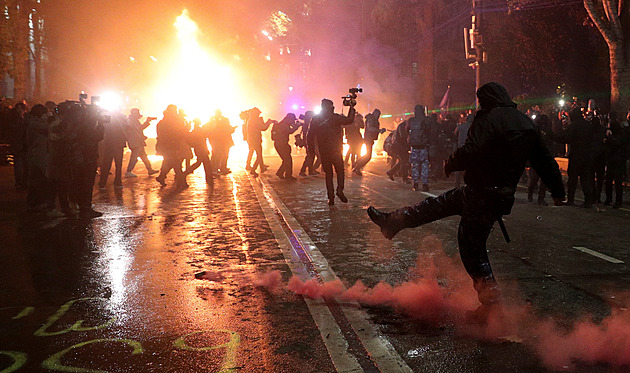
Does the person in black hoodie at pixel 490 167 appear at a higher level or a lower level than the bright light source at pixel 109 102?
lower

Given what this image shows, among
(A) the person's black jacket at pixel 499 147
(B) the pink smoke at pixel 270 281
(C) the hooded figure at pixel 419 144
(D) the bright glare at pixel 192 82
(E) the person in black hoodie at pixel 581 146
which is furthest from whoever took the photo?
(D) the bright glare at pixel 192 82

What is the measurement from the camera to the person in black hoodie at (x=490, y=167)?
442 cm

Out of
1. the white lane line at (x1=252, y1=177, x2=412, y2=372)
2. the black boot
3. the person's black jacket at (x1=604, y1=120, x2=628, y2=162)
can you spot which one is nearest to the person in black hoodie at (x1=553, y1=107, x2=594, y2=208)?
the person's black jacket at (x1=604, y1=120, x2=628, y2=162)

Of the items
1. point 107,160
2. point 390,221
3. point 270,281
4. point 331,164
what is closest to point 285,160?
point 107,160

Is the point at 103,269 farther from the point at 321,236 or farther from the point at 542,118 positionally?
the point at 542,118

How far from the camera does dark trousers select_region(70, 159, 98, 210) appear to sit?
402 inches

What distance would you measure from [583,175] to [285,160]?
824 cm

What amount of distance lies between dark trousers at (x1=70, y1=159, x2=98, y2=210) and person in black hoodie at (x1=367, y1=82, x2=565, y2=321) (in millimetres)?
7229

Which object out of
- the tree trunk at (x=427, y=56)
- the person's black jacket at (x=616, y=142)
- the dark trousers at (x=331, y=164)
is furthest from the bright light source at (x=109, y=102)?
the tree trunk at (x=427, y=56)

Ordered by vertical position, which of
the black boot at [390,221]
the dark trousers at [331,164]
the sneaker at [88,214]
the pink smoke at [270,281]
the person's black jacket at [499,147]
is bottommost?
the pink smoke at [270,281]

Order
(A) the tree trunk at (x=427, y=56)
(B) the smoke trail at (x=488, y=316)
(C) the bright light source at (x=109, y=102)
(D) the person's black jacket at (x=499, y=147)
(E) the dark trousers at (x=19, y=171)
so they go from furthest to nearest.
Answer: (A) the tree trunk at (x=427, y=56)
(C) the bright light source at (x=109, y=102)
(E) the dark trousers at (x=19, y=171)
(D) the person's black jacket at (x=499, y=147)
(B) the smoke trail at (x=488, y=316)

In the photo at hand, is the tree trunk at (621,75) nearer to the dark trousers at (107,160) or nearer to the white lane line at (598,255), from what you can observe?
the white lane line at (598,255)

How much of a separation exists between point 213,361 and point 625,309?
3.10 metres

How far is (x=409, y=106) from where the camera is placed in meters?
52.0
